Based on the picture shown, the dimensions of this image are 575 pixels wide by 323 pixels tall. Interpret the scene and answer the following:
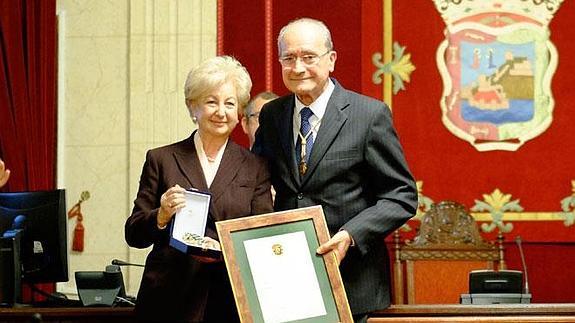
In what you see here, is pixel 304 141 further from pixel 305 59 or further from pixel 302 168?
pixel 305 59

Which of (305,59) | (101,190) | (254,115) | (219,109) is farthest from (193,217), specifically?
(101,190)

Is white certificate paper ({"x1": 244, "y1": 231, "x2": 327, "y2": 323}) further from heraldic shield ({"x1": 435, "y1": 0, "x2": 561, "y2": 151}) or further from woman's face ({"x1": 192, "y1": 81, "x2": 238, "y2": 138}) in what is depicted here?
heraldic shield ({"x1": 435, "y1": 0, "x2": 561, "y2": 151})

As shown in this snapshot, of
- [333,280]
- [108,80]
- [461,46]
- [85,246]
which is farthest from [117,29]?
[333,280]

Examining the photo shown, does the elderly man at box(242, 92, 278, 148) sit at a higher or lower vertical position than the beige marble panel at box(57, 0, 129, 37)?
lower

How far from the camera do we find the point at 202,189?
3.47 metres

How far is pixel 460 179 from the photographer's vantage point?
23.2 feet

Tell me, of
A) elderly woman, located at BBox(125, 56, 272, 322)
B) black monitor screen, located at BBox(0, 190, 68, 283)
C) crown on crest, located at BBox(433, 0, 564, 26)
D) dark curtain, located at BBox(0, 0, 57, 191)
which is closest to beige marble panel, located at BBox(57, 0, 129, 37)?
dark curtain, located at BBox(0, 0, 57, 191)

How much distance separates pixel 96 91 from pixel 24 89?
1.58 feet

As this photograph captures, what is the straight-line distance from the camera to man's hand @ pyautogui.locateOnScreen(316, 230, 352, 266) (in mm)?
3303

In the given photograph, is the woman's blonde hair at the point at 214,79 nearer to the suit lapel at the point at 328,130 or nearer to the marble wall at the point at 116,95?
the suit lapel at the point at 328,130

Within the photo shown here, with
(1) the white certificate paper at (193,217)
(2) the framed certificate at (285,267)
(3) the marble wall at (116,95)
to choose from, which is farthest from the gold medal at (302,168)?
(3) the marble wall at (116,95)

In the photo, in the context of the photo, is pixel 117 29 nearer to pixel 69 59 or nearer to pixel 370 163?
pixel 69 59

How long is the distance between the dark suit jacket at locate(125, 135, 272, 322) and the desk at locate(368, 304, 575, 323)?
0.52m

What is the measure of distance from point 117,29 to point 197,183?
13.4 feet
